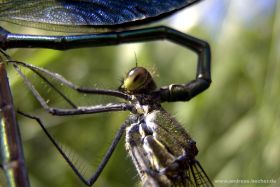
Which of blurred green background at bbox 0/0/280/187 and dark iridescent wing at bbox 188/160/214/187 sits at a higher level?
dark iridescent wing at bbox 188/160/214/187

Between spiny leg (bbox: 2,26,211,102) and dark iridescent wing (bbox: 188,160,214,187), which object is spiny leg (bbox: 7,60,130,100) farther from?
dark iridescent wing (bbox: 188,160,214,187)

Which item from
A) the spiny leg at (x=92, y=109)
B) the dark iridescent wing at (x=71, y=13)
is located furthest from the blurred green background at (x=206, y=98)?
the spiny leg at (x=92, y=109)

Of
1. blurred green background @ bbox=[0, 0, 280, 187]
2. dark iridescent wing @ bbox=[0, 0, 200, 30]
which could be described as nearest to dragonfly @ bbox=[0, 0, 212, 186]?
dark iridescent wing @ bbox=[0, 0, 200, 30]

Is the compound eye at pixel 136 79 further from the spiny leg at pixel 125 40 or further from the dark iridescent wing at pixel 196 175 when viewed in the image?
the dark iridescent wing at pixel 196 175

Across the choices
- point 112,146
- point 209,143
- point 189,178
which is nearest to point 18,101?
point 209,143

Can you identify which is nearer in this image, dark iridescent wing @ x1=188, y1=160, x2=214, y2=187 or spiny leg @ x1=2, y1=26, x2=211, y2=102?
dark iridescent wing @ x1=188, y1=160, x2=214, y2=187

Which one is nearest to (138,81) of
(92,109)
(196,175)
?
(92,109)

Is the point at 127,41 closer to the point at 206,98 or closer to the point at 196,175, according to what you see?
the point at 196,175

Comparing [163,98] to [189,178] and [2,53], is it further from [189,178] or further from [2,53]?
[2,53]
